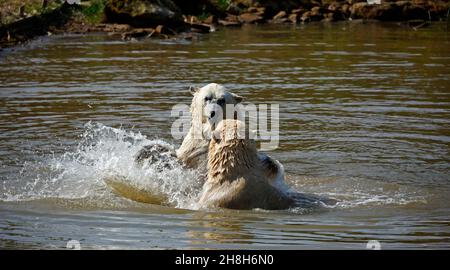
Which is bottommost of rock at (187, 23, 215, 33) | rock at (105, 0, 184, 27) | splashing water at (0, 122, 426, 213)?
splashing water at (0, 122, 426, 213)

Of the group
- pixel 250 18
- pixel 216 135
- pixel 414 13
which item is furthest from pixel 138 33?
pixel 216 135

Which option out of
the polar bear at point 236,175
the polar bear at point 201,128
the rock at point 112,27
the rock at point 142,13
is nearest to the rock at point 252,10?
the rock at point 142,13

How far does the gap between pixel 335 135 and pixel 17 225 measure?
5.37m

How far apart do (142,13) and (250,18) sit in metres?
4.21

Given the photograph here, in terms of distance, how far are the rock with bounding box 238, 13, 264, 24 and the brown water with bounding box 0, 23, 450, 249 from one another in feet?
14.3

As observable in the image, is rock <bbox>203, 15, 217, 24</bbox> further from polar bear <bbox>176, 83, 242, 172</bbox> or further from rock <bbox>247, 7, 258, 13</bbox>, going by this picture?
polar bear <bbox>176, 83, 242, 172</bbox>

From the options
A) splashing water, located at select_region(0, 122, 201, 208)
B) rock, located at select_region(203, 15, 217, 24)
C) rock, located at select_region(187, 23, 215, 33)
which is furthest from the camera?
rock, located at select_region(203, 15, 217, 24)

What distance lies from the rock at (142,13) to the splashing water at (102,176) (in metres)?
13.6

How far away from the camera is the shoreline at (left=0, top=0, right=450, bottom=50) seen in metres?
23.7

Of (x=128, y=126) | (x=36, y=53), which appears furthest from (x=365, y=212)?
(x=36, y=53)

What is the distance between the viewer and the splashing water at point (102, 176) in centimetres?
947

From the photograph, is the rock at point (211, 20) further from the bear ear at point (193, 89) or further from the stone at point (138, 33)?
the bear ear at point (193, 89)

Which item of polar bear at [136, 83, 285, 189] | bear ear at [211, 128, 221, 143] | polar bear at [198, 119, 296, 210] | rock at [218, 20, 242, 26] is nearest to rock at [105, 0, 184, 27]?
rock at [218, 20, 242, 26]

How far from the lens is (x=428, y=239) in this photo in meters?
7.39
